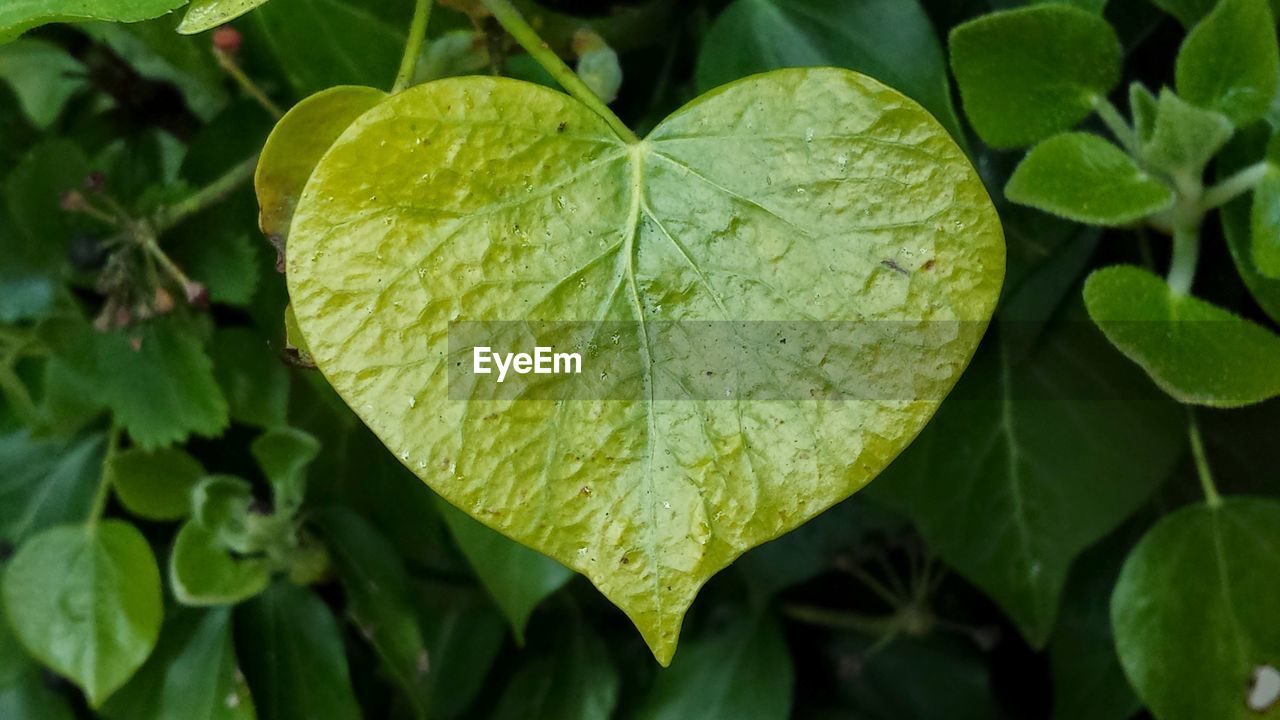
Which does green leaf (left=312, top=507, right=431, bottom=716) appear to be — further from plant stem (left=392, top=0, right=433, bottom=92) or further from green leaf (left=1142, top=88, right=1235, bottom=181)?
green leaf (left=1142, top=88, right=1235, bottom=181)


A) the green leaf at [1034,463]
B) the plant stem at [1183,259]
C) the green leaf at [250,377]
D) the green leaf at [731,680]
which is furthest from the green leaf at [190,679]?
the plant stem at [1183,259]

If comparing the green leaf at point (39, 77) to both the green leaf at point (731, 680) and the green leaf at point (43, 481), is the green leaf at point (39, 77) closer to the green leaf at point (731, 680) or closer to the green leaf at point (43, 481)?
the green leaf at point (43, 481)

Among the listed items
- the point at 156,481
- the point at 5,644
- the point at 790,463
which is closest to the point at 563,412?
the point at 790,463

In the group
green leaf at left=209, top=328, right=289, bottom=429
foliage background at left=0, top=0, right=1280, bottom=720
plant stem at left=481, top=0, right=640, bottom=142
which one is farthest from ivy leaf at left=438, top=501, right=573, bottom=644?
plant stem at left=481, top=0, right=640, bottom=142

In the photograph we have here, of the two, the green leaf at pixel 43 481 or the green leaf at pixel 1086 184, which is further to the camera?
the green leaf at pixel 43 481

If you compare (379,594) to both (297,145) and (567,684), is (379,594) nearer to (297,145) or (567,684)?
(567,684)

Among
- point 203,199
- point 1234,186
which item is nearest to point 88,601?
point 203,199
